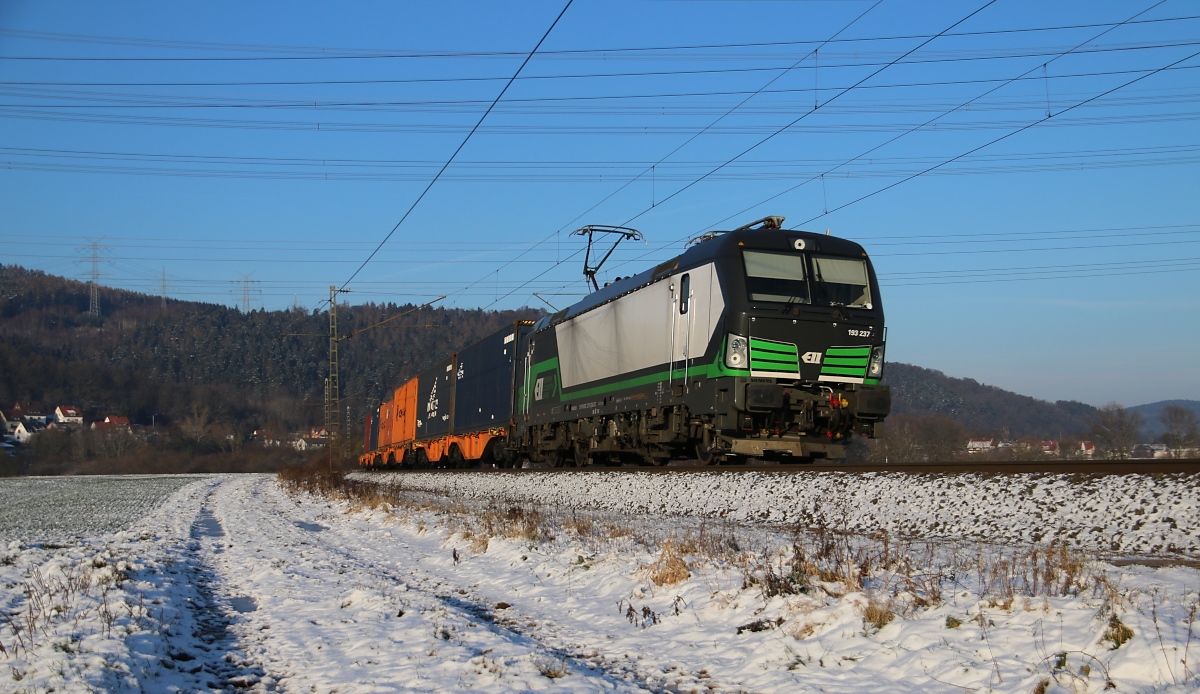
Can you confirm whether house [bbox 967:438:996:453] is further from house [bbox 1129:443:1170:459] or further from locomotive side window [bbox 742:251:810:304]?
locomotive side window [bbox 742:251:810:304]

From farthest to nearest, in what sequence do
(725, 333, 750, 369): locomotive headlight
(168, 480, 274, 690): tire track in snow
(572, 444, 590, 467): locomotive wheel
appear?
(572, 444, 590, 467): locomotive wheel → (725, 333, 750, 369): locomotive headlight → (168, 480, 274, 690): tire track in snow

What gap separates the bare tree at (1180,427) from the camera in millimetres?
26125

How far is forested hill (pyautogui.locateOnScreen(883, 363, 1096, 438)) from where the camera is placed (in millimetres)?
58125

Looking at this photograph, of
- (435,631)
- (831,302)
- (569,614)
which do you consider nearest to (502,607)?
(569,614)

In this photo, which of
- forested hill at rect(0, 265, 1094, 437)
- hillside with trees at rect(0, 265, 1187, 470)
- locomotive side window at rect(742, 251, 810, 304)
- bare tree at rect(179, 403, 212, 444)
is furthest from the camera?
forested hill at rect(0, 265, 1094, 437)

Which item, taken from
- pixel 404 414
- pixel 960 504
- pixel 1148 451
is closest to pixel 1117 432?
pixel 1148 451

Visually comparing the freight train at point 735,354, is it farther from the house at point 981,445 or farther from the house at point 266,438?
the house at point 266,438

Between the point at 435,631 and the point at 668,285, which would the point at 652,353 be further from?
the point at 435,631

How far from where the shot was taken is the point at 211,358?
172 m

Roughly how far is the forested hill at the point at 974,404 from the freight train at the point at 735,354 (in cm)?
4075

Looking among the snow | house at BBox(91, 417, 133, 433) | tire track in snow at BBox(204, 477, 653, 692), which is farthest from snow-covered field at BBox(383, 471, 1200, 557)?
house at BBox(91, 417, 133, 433)

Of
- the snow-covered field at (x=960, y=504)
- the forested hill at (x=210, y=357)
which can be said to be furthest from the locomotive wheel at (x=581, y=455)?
the forested hill at (x=210, y=357)

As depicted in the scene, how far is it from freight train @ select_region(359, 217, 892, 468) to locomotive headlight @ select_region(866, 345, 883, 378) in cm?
2

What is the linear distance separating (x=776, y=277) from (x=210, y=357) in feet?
573
